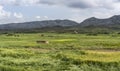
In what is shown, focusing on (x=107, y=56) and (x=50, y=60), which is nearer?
(x=50, y=60)

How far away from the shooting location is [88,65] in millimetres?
41594

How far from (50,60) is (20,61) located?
3.88 meters

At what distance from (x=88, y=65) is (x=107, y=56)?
809cm

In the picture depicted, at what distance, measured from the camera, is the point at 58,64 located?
41281 millimetres

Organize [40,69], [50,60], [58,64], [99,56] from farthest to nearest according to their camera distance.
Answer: [99,56], [50,60], [58,64], [40,69]

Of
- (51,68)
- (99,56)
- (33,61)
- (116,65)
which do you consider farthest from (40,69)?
(99,56)

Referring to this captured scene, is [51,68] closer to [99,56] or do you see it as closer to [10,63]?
[10,63]

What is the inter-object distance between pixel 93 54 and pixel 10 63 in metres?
13.6

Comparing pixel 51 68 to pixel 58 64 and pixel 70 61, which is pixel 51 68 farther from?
pixel 70 61

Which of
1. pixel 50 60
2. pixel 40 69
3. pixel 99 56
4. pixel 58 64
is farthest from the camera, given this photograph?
pixel 99 56

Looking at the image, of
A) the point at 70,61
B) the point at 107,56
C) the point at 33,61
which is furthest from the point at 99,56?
the point at 33,61

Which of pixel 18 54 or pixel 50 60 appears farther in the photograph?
pixel 18 54

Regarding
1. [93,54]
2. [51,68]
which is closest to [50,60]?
[51,68]

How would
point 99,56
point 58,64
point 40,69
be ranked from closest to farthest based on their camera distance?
point 40,69, point 58,64, point 99,56
